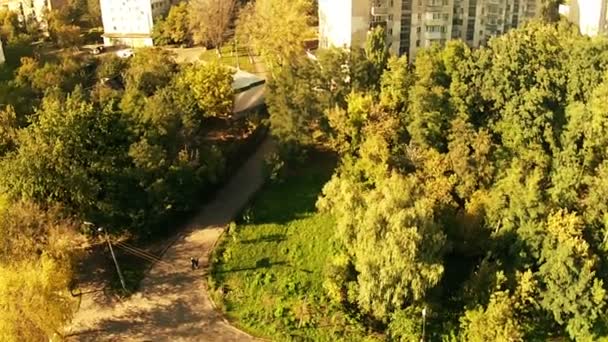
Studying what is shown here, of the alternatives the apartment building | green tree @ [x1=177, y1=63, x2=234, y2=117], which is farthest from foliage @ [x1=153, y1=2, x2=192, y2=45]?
green tree @ [x1=177, y1=63, x2=234, y2=117]

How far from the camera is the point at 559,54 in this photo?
38.3 metres

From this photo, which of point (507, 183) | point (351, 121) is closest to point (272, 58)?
point (351, 121)

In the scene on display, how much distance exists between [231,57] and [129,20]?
1295 cm

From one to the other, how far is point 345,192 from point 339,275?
4025mm

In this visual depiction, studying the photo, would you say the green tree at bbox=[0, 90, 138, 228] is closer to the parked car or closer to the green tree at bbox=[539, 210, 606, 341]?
the green tree at bbox=[539, 210, 606, 341]

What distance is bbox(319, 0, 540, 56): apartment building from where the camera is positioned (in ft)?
156

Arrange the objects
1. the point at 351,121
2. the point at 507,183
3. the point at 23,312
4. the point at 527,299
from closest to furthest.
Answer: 1. the point at 23,312
2. the point at 527,299
3. the point at 507,183
4. the point at 351,121

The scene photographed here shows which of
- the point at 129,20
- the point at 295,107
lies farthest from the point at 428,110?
the point at 129,20

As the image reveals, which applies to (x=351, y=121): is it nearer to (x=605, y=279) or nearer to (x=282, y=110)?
(x=282, y=110)

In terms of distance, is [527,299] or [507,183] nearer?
[527,299]

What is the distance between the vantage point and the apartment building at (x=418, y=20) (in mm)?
47594

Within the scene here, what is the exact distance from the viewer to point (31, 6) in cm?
6844

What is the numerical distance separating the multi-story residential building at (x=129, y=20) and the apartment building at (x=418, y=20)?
20.0 meters

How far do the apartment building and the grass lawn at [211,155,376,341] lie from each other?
47.1 ft
